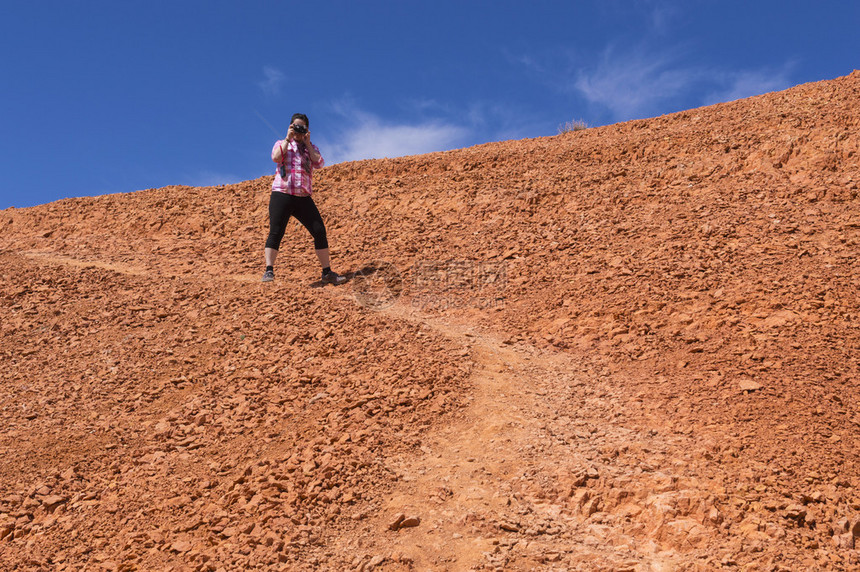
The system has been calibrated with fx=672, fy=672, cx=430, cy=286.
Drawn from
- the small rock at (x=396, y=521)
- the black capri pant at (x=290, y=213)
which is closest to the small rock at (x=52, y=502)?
the small rock at (x=396, y=521)

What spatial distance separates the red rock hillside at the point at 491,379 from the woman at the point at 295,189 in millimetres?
360

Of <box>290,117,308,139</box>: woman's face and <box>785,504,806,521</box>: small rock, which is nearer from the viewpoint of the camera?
<box>785,504,806,521</box>: small rock

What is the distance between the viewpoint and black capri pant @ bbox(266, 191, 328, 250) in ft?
24.8

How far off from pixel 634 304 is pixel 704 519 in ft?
8.94

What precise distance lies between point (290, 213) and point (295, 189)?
0.30 metres

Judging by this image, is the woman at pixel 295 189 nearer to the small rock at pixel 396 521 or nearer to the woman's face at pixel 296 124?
the woman's face at pixel 296 124

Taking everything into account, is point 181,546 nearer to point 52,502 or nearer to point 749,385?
point 52,502

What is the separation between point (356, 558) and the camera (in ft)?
10.5

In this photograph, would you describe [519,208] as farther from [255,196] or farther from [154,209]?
[154,209]

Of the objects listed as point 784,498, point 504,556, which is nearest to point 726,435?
point 784,498

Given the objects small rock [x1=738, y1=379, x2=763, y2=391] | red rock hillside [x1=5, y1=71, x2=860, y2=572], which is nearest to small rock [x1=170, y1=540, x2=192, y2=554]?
red rock hillside [x1=5, y1=71, x2=860, y2=572]

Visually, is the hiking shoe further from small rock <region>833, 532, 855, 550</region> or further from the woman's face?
small rock <region>833, 532, 855, 550</region>

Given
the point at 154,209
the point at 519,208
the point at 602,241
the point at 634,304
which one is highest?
the point at 154,209

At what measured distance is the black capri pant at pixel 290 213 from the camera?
7.55m
